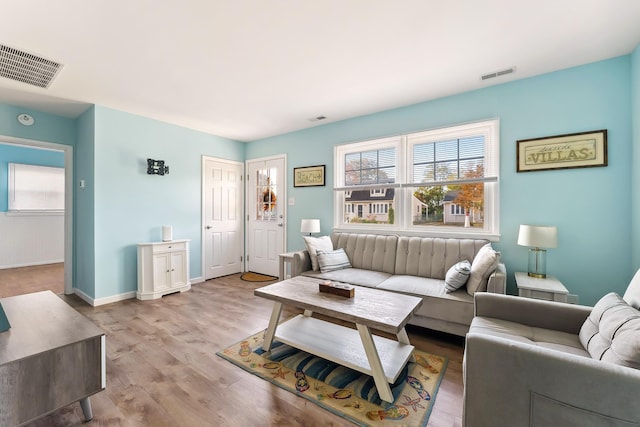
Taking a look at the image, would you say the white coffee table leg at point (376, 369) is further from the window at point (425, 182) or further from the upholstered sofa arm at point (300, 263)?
the window at point (425, 182)

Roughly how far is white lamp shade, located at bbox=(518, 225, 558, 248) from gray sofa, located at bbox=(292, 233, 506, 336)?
0.33 metres

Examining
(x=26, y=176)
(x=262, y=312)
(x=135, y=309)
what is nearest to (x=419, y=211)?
(x=262, y=312)

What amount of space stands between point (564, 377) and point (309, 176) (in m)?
3.65

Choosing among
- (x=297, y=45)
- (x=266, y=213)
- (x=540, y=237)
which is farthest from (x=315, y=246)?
(x=540, y=237)

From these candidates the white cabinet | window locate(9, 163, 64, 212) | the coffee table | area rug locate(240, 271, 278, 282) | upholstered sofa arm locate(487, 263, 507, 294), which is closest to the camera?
the coffee table

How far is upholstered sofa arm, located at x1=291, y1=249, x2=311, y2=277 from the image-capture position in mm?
3283

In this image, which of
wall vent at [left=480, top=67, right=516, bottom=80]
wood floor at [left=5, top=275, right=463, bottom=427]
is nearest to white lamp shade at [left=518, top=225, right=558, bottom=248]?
wood floor at [left=5, top=275, right=463, bottom=427]

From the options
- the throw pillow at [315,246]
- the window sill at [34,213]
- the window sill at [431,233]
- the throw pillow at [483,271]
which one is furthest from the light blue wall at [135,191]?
the throw pillow at [483,271]

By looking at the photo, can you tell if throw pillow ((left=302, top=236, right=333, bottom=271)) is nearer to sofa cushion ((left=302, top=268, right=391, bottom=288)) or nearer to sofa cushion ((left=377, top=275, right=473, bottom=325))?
sofa cushion ((left=302, top=268, right=391, bottom=288))

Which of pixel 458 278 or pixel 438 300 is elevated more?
pixel 458 278

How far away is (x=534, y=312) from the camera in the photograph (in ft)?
5.68

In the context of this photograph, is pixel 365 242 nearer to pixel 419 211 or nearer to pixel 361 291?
pixel 419 211

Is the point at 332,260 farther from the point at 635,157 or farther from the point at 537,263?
the point at 635,157

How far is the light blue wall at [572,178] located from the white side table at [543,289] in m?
0.40
